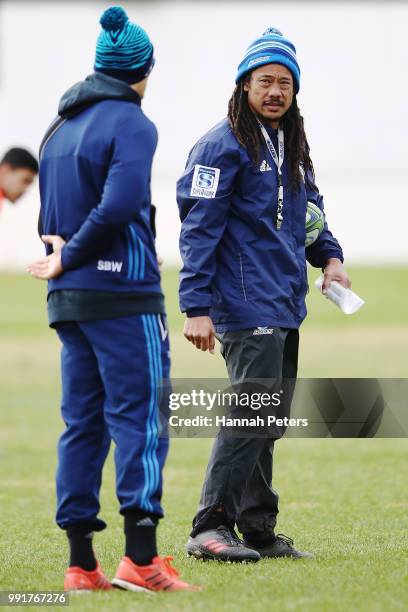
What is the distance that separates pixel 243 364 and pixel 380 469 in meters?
3.60

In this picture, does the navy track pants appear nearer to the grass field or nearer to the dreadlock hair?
the grass field

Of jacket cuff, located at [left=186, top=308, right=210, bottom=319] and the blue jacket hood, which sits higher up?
the blue jacket hood

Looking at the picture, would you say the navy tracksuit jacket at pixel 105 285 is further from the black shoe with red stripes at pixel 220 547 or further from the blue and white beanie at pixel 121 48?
the black shoe with red stripes at pixel 220 547

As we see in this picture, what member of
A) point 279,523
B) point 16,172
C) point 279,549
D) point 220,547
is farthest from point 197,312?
point 16,172

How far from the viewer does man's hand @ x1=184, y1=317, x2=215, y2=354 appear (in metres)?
5.18

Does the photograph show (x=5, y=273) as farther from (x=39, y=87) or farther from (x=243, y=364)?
(x=243, y=364)

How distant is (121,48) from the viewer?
4598mm

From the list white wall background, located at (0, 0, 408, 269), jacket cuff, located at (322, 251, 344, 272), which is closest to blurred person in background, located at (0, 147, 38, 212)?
jacket cuff, located at (322, 251, 344, 272)

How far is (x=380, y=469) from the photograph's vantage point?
28.5ft

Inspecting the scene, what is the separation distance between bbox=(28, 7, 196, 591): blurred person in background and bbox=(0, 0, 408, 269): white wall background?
121 feet

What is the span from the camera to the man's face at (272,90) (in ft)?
17.6

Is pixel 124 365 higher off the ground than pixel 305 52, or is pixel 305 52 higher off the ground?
pixel 305 52

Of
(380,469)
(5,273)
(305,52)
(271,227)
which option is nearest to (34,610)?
(271,227)

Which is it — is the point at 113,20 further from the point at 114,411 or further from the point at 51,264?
the point at 114,411
